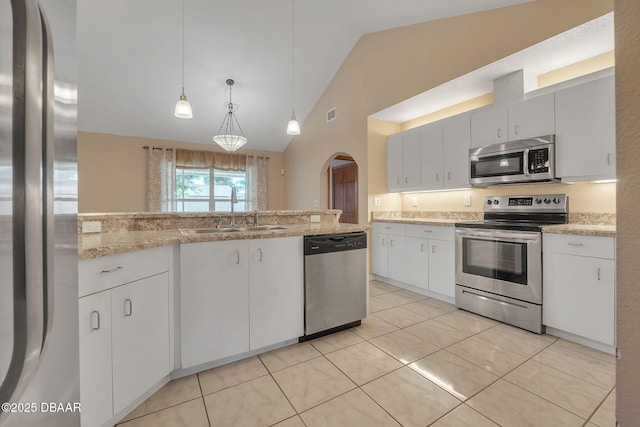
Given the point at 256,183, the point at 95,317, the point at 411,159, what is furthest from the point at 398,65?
the point at 256,183

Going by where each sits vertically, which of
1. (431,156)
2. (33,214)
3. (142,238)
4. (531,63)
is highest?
(531,63)

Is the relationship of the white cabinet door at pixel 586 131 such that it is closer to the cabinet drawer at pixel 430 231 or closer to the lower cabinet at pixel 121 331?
the cabinet drawer at pixel 430 231

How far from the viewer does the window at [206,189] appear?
596 centimetres

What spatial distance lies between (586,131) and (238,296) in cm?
302

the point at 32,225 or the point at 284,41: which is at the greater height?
the point at 284,41

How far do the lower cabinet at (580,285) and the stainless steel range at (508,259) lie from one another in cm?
8

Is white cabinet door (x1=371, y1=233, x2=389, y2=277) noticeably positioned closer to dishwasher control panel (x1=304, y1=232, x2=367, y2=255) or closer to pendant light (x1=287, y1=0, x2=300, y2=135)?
dishwasher control panel (x1=304, y1=232, x2=367, y2=255)

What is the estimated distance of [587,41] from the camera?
2203 mm

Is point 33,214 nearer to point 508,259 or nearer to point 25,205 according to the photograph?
point 25,205

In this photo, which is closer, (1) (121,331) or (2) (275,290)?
(1) (121,331)

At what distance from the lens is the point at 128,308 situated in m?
1.40

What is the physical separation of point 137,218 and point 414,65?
3.41 metres

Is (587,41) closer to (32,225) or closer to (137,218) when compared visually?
(32,225)

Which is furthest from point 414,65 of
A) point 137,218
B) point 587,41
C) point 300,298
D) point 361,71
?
point 137,218
